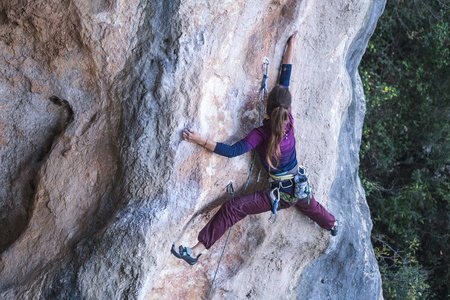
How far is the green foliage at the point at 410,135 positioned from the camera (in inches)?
253

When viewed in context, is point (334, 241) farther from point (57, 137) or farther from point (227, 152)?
point (57, 137)

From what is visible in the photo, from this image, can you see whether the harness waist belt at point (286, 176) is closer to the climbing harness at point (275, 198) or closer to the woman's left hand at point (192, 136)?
the climbing harness at point (275, 198)

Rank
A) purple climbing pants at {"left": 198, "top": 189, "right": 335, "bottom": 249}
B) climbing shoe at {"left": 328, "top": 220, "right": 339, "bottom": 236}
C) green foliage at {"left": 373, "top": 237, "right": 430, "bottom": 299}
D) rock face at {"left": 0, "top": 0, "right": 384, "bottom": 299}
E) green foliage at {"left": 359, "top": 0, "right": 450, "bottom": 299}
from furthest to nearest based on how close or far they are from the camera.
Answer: green foliage at {"left": 359, "top": 0, "right": 450, "bottom": 299} < green foliage at {"left": 373, "top": 237, "right": 430, "bottom": 299} < climbing shoe at {"left": 328, "top": 220, "right": 339, "bottom": 236} < purple climbing pants at {"left": 198, "top": 189, "right": 335, "bottom": 249} < rock face at {"left": 0, "top": 0, "right": 384, "bottom": 299}

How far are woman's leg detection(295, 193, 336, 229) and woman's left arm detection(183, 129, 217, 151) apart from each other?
851 mm

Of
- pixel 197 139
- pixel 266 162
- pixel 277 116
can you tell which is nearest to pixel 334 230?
pixel 266 162

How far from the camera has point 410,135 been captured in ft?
22.8

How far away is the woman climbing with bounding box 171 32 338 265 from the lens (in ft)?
9.13

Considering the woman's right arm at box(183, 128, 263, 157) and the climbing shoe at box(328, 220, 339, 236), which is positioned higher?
the woman's right arm at box(183, 128, 263, 157)

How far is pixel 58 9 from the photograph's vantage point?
2758 millimetres

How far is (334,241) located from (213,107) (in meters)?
1.67

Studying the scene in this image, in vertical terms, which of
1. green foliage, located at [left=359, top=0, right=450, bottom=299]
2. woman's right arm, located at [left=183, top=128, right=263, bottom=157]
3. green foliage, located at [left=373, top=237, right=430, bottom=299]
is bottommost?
green foliage, located at [left=373, top=237, right=430, bottom=299]

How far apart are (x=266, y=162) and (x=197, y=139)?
0.58 metres

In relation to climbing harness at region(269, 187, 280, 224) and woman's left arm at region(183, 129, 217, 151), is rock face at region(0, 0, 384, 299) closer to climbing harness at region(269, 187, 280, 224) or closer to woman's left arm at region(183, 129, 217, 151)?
woman's left arm at region(183, 129, 217, 151)

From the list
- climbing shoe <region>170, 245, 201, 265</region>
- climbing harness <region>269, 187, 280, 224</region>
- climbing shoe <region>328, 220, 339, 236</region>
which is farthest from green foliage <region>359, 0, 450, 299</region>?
climbing shoe <region>170, 245, 201, 265</region>
